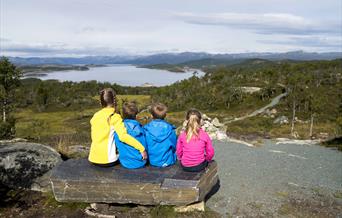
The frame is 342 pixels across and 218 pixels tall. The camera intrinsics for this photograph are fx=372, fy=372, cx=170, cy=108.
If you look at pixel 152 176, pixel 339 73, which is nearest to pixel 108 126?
pixel 152 176

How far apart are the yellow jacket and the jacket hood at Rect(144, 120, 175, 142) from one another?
1.50ft

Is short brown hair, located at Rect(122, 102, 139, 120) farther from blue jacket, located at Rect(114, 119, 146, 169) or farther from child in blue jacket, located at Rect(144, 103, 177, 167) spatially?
child in blue jacket, located at Rect(144, 103, 177, 167)

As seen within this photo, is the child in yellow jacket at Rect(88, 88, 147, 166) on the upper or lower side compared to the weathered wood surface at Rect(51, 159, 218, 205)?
upper

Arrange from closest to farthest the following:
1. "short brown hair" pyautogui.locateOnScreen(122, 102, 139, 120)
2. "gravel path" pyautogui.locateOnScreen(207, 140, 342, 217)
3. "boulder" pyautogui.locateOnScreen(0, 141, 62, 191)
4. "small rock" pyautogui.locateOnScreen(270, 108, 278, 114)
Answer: "short brown hair" pyautogui.locateOnScreen(122, 102, 139, 120) < "gravel path" pyautogui.locateOnScreen(207, 140, 342, 217) < "boulder" pyautogui.locateOnScreen(0, 141, 62, 191) < "small rock" pyautogui.locateOnScreen(270, 108, 278, 114)

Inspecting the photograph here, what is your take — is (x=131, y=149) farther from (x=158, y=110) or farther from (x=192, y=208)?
(x=192, y=208)

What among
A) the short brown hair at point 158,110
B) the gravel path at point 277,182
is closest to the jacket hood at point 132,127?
the short brown hair at point 158,110

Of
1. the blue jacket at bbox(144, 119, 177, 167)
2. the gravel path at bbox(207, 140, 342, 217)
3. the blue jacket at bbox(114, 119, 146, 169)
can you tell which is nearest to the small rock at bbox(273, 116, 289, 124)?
the gravel path at bbox(207, 140, 342, 217)

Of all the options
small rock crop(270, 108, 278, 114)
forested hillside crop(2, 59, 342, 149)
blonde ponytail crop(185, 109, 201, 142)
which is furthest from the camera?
small rock crop(270, 108, 278, 114)

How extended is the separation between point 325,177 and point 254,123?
55.7 m

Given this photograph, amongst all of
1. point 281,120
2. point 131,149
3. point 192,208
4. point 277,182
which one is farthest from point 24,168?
point 281,120

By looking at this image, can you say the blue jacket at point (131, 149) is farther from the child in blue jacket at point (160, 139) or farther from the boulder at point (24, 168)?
the boulder at point (24, 168)

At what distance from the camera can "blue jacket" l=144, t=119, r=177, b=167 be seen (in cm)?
831

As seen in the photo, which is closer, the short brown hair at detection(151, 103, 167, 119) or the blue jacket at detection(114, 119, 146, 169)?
the short brown hair at detection(151, 103, 167, 119)

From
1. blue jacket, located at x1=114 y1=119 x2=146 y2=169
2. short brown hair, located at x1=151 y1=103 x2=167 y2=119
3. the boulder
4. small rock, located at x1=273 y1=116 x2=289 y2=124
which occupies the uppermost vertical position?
short brown hair, located at x1=151 y1=103 x2=167 y2=119
